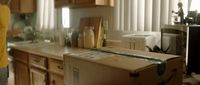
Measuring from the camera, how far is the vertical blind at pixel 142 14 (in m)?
1.96

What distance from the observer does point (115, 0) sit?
2.38 meters

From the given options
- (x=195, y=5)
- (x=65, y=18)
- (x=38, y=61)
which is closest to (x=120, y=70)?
(x=195, y=5)

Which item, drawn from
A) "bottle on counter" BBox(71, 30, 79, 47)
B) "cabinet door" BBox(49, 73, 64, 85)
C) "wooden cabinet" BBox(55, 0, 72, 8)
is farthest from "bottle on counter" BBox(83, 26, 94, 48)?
"cabinet door" BBox(49, 73, 64, 85)

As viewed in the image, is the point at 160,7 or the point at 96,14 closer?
the point at 160,7

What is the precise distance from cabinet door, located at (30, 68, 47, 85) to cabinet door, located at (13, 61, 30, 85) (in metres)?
0.14

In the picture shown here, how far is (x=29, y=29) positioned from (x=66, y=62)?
2068 mm

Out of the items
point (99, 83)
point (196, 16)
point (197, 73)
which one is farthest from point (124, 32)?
point (99, 83)

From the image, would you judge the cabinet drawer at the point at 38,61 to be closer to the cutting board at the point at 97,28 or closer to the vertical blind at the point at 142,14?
the cutting board at the point at 97,28

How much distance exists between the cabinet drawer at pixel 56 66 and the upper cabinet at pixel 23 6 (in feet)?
5.88

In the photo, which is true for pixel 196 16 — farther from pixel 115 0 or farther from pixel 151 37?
pixel 115 0

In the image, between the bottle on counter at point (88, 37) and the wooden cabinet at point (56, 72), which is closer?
the wooden cabinet at point (56, 72)

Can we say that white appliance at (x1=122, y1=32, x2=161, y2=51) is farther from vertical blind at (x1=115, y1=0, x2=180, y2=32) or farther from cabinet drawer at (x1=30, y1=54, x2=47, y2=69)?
cabinet drawer at (x1=30, y1=54, x2=47, y2=69)

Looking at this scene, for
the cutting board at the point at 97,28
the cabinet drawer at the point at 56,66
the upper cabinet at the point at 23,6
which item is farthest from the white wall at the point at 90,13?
the upper cabinet at the point at 23,6

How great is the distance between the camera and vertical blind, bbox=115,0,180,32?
196cm
